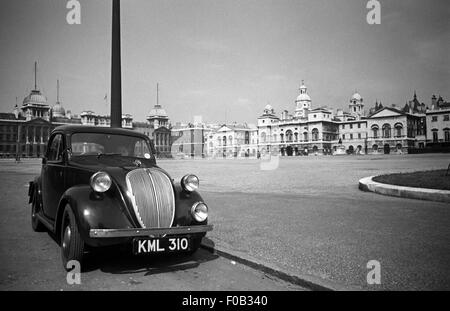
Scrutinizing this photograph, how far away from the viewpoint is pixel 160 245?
13.4 ft

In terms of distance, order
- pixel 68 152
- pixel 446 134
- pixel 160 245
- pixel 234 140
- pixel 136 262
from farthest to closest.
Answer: pixel 234 140 < pixel 446 134 < pixel 68 152 < pixel 136 262 < pixel 160 245

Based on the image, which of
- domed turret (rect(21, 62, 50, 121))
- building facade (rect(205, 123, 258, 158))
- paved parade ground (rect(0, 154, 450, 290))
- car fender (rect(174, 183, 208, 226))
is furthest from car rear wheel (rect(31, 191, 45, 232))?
building facade (rect(205, 123, 258, 158))

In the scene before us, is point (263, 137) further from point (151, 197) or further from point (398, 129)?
point (151, 197)

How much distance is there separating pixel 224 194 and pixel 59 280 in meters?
7.76

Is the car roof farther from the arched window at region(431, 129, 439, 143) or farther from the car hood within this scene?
the arched window at region(431, 129, 439, 143)

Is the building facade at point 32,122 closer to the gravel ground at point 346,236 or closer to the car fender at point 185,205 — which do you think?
the gravel ground at point 346,236

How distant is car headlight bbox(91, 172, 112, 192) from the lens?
4.19 meters

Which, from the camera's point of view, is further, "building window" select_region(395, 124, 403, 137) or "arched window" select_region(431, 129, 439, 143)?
"building window" select_region(395, 124, 403, 137)

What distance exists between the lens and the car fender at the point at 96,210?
158 inches

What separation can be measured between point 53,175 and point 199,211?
8.82ft

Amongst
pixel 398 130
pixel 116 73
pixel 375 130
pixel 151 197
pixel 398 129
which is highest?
pixel 375 130

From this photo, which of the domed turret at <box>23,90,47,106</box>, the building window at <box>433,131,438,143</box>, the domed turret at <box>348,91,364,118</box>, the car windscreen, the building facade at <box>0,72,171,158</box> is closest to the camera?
the car windscreen

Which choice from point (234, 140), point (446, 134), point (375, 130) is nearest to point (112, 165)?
point (446, 134)

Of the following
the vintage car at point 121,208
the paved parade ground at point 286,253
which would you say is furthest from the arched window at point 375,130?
the vintage car at point 121,208
